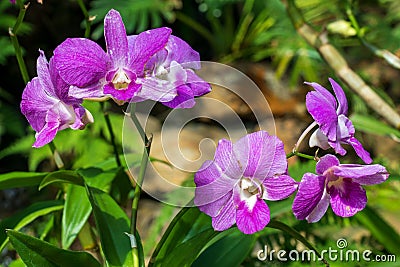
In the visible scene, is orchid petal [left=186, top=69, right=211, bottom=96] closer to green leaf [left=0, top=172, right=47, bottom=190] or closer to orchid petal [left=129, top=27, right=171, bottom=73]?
orchid petal [left=129, top=27, right=171, bottom=73]

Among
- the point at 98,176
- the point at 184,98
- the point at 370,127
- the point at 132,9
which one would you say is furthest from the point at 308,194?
the point at 132,9

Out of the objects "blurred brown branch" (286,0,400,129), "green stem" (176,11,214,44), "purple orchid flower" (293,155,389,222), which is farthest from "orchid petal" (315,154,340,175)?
"green stem" (176,11,214,44)

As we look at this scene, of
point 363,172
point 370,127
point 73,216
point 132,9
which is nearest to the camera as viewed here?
point 363,172

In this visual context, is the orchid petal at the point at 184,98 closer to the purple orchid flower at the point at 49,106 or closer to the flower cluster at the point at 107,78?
the flower cluster at the point at 107,78

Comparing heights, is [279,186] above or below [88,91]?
below

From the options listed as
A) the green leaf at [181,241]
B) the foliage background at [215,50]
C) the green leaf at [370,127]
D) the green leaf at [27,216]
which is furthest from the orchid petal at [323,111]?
the foliage background at [215,50]

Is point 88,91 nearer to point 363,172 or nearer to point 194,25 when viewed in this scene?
point 363,172
